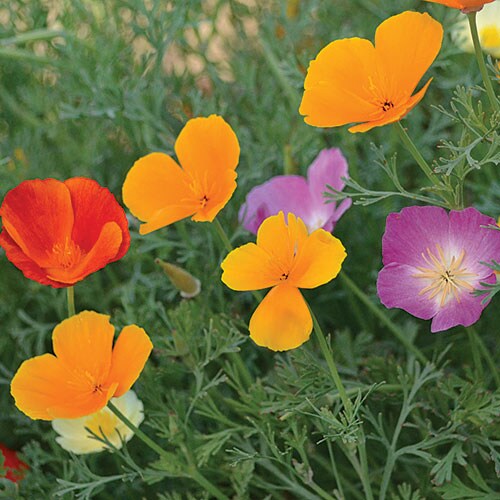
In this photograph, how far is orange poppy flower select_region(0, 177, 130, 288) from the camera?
0.64 m

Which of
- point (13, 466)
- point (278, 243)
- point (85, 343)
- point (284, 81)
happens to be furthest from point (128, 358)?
point (284, 81)

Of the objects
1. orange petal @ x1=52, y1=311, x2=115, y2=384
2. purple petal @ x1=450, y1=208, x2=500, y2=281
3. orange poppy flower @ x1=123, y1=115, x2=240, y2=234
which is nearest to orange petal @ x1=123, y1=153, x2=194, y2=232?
orange poppy flower @ x1=123, y1=115, x2=240, y2=234

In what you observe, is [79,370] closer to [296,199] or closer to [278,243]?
[278,243]

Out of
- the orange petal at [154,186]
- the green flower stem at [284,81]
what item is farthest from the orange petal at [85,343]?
the green flower stem at [284,81]

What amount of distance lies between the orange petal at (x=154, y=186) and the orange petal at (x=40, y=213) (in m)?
0.06

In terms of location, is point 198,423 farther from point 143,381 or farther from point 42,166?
point 42,166

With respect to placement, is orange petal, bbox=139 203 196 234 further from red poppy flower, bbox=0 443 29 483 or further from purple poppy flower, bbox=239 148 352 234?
red poppy flower, bbox=0 443 29 483

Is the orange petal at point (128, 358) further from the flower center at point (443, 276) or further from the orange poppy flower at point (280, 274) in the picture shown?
the flower center at point (443, 276)

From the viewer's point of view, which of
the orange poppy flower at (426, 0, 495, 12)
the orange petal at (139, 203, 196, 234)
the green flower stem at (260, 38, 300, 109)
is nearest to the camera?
the orange poppy flower at (426, 0, 495, 12)

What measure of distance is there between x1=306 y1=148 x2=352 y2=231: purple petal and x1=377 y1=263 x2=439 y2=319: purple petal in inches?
4.4

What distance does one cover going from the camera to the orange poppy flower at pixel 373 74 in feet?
1.94

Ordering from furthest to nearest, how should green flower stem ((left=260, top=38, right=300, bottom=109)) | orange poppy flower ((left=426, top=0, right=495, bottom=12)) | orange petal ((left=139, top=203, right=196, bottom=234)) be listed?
green flower stem ((left=260, top=38, right=300, bottom=109))
orange petal ((left=139, top=203, right=196, bottom=234))
orange poppy flower ((left=426, top=0, right=495, bottom=12))

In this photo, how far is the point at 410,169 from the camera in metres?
1.13

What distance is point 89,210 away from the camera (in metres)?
0.66
